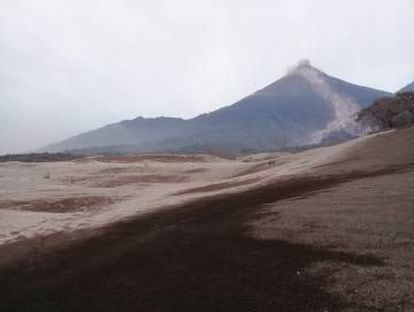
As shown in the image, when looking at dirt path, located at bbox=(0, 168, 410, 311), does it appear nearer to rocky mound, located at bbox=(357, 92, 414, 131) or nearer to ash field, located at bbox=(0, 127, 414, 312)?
ash field, located at bbox=(0, 127, 414, 312)

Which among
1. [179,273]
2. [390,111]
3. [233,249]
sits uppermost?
[390,111]

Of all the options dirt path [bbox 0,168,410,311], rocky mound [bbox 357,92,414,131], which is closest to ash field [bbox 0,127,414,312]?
dirt path [bbox 0,168,410,311]

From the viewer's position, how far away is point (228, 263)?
58.2 feet

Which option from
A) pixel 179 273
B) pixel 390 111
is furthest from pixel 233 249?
pixel 390 111

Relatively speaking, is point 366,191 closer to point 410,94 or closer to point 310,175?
point 310,175

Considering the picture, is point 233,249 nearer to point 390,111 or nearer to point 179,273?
point 179,273

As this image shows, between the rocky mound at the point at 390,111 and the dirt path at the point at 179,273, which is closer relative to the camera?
the dirt path at the point at 179,273

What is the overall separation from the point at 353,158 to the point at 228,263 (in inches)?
1131

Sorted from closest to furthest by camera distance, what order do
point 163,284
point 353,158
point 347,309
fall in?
point 347,309 < point 163,284 < point 353,158

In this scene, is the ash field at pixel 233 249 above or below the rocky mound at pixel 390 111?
below

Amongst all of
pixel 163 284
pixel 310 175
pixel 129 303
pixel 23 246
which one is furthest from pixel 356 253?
pixel 310 175

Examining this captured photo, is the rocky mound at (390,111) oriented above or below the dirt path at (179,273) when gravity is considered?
above

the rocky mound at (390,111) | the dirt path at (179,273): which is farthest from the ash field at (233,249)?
the rocky mound at (390,111)

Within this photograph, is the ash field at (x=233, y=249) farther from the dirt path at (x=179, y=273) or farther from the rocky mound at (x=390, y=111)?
the rocky mound at (x=390, y=111)
